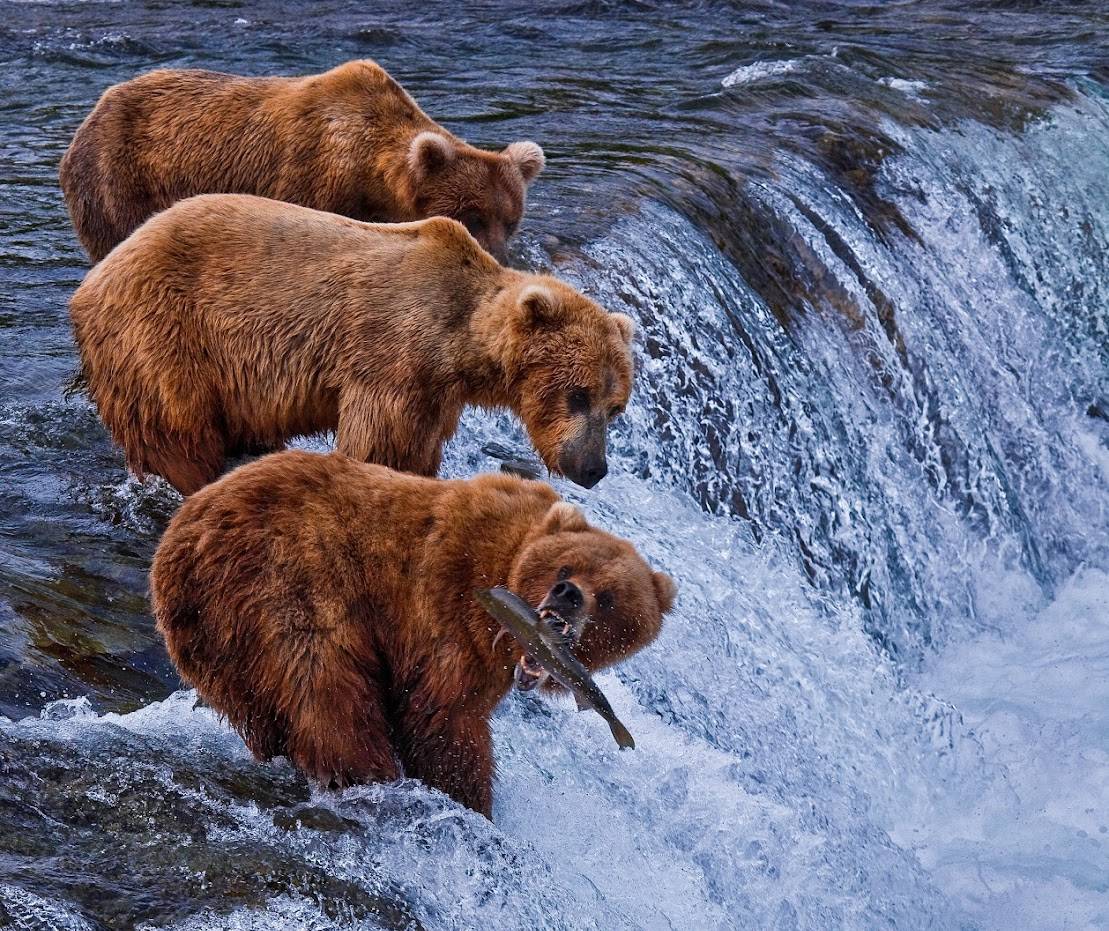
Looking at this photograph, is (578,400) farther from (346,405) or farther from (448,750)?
(448,750)

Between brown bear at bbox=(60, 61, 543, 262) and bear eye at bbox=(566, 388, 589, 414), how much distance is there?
6.18 feet

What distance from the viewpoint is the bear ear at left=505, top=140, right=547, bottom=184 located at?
7.10m

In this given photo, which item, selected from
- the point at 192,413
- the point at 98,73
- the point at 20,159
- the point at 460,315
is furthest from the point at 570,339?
the point at 98,73

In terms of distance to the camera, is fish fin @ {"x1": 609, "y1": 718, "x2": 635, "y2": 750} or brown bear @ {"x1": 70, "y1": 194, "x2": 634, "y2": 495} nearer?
fish fin @ {"x1": 609, "y1": 718, "x2": 635, "y2": 750}

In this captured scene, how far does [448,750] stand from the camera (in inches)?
160

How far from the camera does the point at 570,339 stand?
520 cm

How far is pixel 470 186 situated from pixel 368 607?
334 centimetres

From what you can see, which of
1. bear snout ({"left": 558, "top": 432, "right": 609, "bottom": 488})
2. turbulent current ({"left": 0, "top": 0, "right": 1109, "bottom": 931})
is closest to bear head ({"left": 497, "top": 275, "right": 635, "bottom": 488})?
bear snout ({"left": 558, "top": 432, "right": 609, "bottom": 488})

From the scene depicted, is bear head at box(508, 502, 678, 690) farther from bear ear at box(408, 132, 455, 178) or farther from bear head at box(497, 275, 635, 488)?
bear ear at box(408, 132, 455, 178)

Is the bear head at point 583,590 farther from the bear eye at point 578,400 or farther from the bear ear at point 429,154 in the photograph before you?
the bear ear at point 429,154

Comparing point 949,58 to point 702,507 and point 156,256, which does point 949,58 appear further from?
point 156,256

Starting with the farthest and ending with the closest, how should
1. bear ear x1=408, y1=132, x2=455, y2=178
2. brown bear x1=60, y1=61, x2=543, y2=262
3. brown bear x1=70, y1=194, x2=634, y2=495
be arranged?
brown bear x1=60, y1=61, x2=543, y2=262, bear ear x1=408, y1=132, x2=455, y2=178, brown bear x1=70, y1=194, x2=634, y2=495

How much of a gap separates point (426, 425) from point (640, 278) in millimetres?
2676

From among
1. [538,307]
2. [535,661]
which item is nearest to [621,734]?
[535,661]
